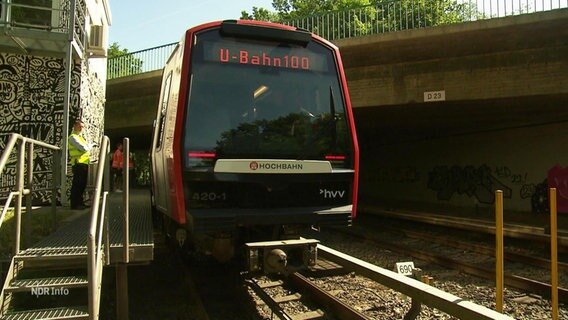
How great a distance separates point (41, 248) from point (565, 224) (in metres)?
14.1

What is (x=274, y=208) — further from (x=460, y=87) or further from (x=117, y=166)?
(x=117, y=166)

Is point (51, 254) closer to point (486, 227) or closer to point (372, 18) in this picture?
point (486, 227)

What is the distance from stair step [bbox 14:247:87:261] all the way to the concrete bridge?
11.1 metres

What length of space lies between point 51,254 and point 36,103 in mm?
7578

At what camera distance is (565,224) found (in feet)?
47.9

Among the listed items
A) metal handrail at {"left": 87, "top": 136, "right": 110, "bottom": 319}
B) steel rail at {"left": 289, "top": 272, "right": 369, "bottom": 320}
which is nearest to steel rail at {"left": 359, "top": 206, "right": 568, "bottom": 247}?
steel rail at {"left": 289, "top": 272, "right": 369, "bottom": 320}

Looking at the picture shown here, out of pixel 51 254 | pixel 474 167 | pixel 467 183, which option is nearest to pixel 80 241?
pixel 51 254

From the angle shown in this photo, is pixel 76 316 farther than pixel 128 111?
No

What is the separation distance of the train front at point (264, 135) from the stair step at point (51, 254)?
1.16m

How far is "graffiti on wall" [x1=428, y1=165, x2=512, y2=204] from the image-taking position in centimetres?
1970

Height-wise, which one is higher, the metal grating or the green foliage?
the green foliage

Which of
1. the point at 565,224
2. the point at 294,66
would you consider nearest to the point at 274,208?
the point at 294,66

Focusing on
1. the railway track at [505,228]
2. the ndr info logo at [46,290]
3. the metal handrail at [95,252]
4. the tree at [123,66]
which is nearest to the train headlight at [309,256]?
the metal handrail at [95,252]

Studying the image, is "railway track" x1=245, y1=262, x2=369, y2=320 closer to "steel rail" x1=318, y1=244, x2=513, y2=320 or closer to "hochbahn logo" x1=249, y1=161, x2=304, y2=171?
"steel rail" x1=318, y1=244, x2=513, y2=320
